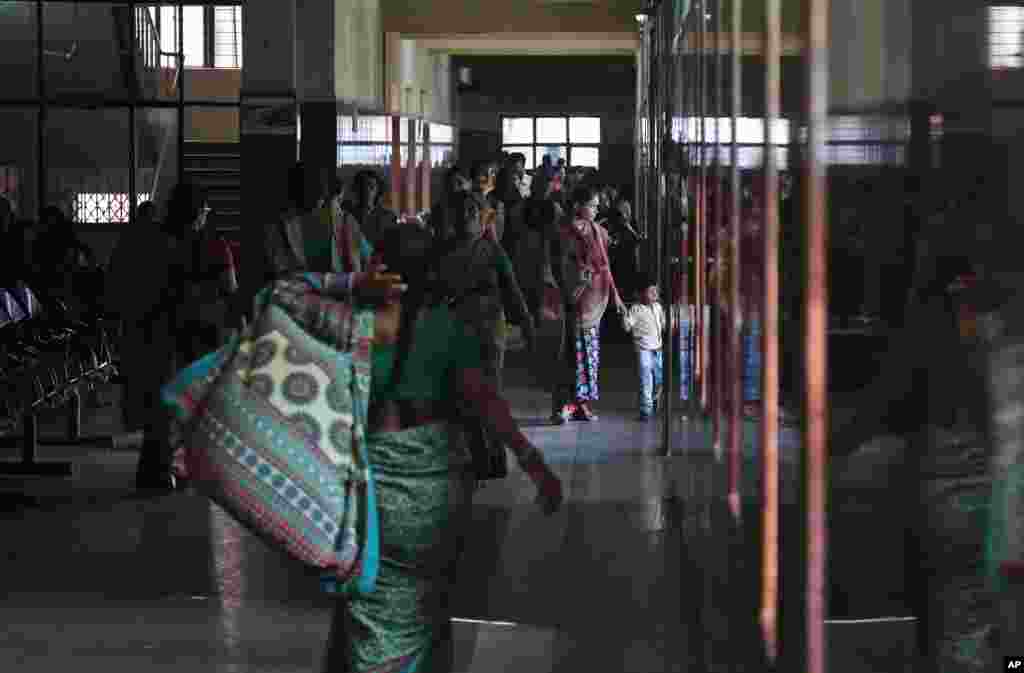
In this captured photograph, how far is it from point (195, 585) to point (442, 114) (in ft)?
102

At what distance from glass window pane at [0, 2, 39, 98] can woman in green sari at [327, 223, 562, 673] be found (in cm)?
1804

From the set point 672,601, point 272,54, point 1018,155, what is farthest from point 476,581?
point 272,54

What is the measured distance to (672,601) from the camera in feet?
30.5

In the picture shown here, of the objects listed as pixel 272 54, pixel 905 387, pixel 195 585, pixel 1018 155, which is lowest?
pixel 195 585

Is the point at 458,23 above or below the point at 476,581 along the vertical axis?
above

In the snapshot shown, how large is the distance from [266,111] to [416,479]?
14.5m

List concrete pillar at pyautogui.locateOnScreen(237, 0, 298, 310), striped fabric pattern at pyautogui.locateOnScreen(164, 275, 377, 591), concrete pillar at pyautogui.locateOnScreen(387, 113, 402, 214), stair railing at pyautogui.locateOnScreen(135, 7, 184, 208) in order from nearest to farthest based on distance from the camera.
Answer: striped fabric pattern at pyautogui.locateOnScreen(164, 275, 377, 591)
concrete pillar at pyautogui.locateOnScreen(237, 0, 298, 310)
stair railing at pyautogui.locateOnScreen(135, 7, 184, 208)
concrete pillar at pyautogui.locateOnScreen(387, 113, 402, 214)

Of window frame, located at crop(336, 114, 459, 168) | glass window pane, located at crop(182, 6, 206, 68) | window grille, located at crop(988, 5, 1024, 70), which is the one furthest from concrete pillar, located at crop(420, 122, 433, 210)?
window grille, located at crop(988, 5, 1024, 70)

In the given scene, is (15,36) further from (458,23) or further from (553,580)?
(553,580)

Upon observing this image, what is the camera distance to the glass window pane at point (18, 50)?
77.1 ft

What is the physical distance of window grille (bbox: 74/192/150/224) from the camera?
24.3m

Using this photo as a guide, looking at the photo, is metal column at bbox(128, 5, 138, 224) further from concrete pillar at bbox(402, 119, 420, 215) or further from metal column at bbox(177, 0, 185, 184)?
concrete pillar at bbox(402, 119, 420, 215)

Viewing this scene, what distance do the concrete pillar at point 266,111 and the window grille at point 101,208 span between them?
4.49 m

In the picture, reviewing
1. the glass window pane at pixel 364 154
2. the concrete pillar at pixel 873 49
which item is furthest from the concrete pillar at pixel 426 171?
the concrete pillar at pixel 873 49
